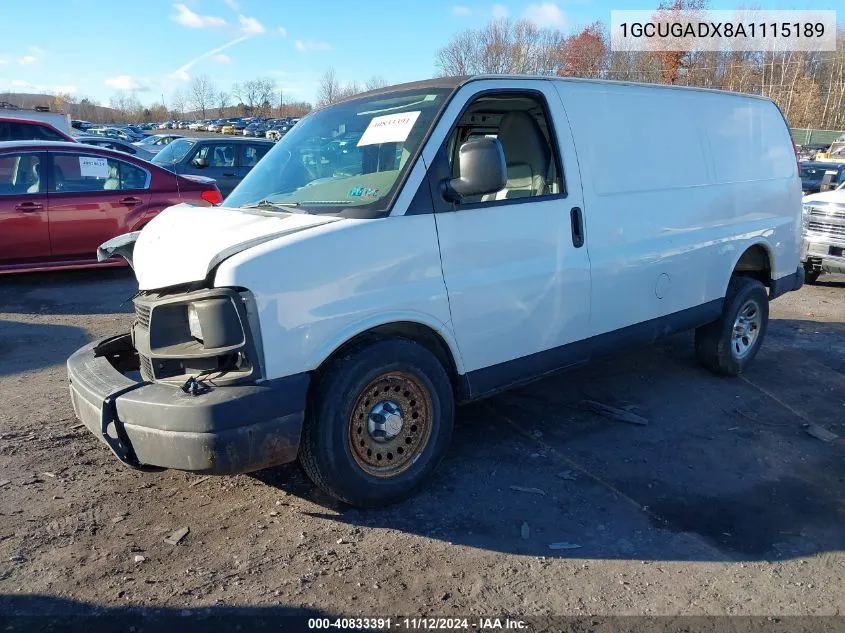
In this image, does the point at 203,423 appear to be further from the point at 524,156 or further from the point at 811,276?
the point at 811,276

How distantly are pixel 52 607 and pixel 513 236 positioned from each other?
2784 millimetres

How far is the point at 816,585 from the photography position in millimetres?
3041

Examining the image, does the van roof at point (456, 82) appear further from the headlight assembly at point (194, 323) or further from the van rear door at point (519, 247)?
the headlight assembly at point (194, 323)

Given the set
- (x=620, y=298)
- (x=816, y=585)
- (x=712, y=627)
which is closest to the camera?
(x=712, y=627)

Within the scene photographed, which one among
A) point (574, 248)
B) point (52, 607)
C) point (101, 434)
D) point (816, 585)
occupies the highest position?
point (574, 248)

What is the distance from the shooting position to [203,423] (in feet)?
9.61

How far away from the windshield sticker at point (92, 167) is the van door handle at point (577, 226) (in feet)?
21.9

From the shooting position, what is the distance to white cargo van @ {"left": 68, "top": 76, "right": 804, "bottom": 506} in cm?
303

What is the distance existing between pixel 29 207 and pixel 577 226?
22.0 ft

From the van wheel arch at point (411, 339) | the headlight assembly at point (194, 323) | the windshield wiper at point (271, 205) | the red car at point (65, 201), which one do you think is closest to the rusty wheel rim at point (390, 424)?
the van wheel arch at point (411, 339)

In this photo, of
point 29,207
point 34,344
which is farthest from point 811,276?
point 29,207

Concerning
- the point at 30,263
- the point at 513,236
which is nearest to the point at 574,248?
the point at 513,236

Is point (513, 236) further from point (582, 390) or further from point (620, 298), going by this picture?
point (582, 390)

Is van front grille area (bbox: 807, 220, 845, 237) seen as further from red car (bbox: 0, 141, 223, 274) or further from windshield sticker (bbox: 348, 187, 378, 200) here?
windshield sticker (bbox: 348, 187, 378, 200)
